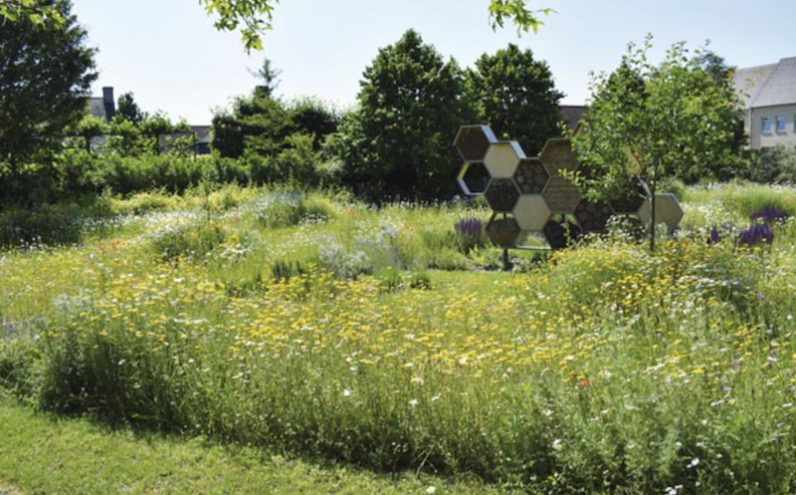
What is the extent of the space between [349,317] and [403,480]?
2.05 metres

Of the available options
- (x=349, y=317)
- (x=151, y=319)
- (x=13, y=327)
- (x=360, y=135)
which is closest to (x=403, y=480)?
(x=349, y=317)

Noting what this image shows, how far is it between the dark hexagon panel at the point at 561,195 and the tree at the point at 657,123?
2.18 meters

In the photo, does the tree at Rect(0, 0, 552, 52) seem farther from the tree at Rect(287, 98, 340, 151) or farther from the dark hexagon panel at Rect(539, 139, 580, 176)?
the tree at Rect(287, 98, 340, 151)

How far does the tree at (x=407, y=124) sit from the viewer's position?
20234 millimetres

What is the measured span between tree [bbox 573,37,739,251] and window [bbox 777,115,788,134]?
43.8 metres

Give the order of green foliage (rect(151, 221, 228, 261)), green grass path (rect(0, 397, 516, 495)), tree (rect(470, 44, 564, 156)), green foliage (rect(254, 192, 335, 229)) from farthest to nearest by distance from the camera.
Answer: tree (rect(470, 44, 564, 156))
green foliage (rect(254, 192, 335, 229))
green foliage (rect(151, 221, 228, 261))
green grass path (rect(0, 397, 516, 495))

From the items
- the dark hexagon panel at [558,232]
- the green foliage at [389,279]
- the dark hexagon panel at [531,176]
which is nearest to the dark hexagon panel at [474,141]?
the dark hexagon panel at [531,176]

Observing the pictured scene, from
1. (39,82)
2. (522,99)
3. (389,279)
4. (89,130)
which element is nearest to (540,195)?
(389,279)

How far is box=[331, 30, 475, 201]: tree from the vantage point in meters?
20.2

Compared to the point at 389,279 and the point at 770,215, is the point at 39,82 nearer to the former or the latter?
the point at 389,279

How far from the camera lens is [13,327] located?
19.6ft

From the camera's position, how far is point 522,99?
2373 cm

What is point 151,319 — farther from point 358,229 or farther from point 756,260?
point 358,229

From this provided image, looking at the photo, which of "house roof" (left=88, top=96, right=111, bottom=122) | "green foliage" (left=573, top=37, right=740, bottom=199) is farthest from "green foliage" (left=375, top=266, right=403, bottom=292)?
"house roof" (left=88, top=96, right=111, bottom=122)
